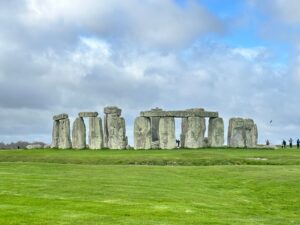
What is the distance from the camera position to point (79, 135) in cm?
6606

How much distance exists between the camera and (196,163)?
1797 inches

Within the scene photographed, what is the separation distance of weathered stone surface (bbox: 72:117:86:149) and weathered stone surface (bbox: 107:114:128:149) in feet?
10.2

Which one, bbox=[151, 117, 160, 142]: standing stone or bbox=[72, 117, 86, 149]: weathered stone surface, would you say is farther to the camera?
bbox=[151, 117, 160, 142]: standing stone

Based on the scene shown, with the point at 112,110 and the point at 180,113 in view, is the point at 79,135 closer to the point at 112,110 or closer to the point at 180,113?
the point at 112,110

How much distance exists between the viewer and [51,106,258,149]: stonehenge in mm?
62875

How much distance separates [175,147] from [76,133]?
11.2 m

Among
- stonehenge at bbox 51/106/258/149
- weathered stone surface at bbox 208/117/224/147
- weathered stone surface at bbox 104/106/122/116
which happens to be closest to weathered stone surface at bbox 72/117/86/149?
stonehenge at bbox 51/106/258/149

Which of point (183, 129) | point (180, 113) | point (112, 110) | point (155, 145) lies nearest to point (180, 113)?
point (180, 113)

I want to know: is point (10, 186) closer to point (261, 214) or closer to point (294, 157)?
point (261, 214)

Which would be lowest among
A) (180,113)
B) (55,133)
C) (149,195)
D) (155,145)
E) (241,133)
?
(149,195)

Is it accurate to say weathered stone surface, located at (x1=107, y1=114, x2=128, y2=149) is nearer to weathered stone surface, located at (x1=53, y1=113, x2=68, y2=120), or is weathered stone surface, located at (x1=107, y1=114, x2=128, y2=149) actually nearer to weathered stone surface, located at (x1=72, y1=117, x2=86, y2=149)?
weathered stone surface, located at (x1=72, y1=117, x2=86, y2=149)

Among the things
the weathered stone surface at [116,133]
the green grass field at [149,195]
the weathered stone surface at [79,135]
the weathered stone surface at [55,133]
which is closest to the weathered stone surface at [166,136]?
the weathered stone surface at [116,133]

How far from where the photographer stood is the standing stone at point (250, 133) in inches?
2550

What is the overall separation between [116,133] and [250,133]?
1430cm
